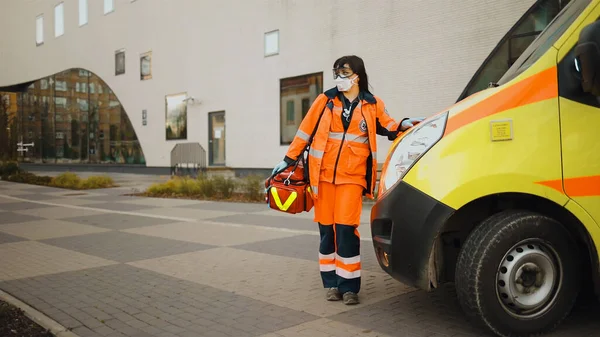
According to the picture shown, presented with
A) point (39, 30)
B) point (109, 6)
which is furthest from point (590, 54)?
point (39, 30)

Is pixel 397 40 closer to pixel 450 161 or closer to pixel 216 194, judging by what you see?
pixel 216 194

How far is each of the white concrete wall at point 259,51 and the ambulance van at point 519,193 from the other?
40.8 feet

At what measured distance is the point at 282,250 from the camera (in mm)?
7066

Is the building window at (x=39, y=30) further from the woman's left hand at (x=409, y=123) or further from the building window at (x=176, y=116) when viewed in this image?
the woman's left hand at (x=409, y=123)

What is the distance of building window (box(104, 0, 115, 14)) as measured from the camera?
1185 inches

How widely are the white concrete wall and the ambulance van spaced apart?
12.4m

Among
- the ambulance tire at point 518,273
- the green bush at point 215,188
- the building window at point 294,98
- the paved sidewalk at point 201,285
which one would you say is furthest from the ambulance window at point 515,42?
the ambulance tire at point 518,273

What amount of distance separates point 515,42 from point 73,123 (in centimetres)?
2781

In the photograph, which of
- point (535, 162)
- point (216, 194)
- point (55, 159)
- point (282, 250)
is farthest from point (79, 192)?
point (55, 159)

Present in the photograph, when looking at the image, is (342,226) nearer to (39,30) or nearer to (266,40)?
(266,40)

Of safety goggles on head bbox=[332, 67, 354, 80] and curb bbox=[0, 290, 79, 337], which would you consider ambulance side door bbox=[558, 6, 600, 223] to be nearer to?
safety goggles on head bbox=[332, 67, 354, 80]

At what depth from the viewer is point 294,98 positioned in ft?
67.7

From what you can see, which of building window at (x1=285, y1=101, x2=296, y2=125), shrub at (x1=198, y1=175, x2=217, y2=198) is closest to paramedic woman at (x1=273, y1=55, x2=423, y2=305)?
shrub at (x1=198, y1=175, x2=217, y2=198)

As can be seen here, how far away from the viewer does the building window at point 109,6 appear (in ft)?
98.7
